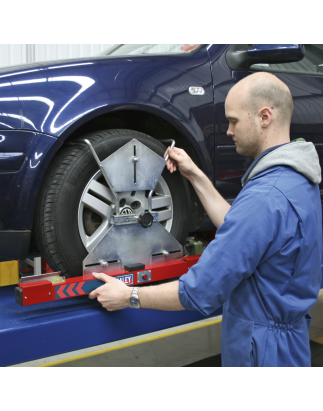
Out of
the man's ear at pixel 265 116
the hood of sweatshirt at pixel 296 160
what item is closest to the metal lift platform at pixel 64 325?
the hood of sweatshirt at pixel 296 160

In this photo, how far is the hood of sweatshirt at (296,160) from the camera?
1291 mm

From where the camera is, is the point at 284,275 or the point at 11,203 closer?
the point at 284,275

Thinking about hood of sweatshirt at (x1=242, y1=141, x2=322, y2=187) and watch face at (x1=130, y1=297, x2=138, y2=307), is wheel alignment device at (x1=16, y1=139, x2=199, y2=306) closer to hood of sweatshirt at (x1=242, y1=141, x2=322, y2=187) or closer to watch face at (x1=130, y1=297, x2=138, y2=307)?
watch face at (x1=130, y1=297, x2=138, y2=307)

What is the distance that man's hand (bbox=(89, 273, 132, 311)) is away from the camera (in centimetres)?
149

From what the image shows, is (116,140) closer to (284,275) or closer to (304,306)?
(284,275)

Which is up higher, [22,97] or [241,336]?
[22,97]

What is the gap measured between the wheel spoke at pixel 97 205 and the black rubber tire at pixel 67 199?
34 mm

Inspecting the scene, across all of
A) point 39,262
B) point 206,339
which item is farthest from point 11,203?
point 206,339

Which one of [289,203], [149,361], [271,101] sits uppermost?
[271,101]

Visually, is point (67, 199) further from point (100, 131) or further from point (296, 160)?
point (296, 160)

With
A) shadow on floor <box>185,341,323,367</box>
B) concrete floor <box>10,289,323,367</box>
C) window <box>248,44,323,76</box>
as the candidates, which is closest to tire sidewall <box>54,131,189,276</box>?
window <box>248,44,323,76</box>

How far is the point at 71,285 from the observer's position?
159 cm

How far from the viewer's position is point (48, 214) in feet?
5.19

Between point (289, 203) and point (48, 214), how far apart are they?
0.92m
